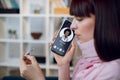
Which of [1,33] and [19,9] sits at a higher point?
[19,9]

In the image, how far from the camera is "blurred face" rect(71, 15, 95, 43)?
97 cm

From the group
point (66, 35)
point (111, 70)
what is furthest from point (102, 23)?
point (66, 35)

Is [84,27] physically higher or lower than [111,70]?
higher

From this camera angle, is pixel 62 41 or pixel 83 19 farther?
pixel 62 41

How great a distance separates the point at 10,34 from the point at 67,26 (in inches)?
46.2

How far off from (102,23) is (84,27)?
8 centimetres

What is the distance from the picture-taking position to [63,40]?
120 cm

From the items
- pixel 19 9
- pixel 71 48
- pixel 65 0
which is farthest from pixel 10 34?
pixel 71 48

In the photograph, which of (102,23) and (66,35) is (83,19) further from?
(66,35)

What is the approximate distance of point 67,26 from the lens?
1186 millimetres

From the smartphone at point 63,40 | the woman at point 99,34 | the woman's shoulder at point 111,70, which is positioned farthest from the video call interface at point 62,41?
the woman's shoulder at point 111,70

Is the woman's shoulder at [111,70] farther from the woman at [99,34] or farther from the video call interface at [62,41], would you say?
the video call interface at [62,41]

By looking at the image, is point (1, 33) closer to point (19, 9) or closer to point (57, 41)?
point (19, 9)

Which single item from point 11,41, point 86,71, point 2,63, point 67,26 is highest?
point 67,26
